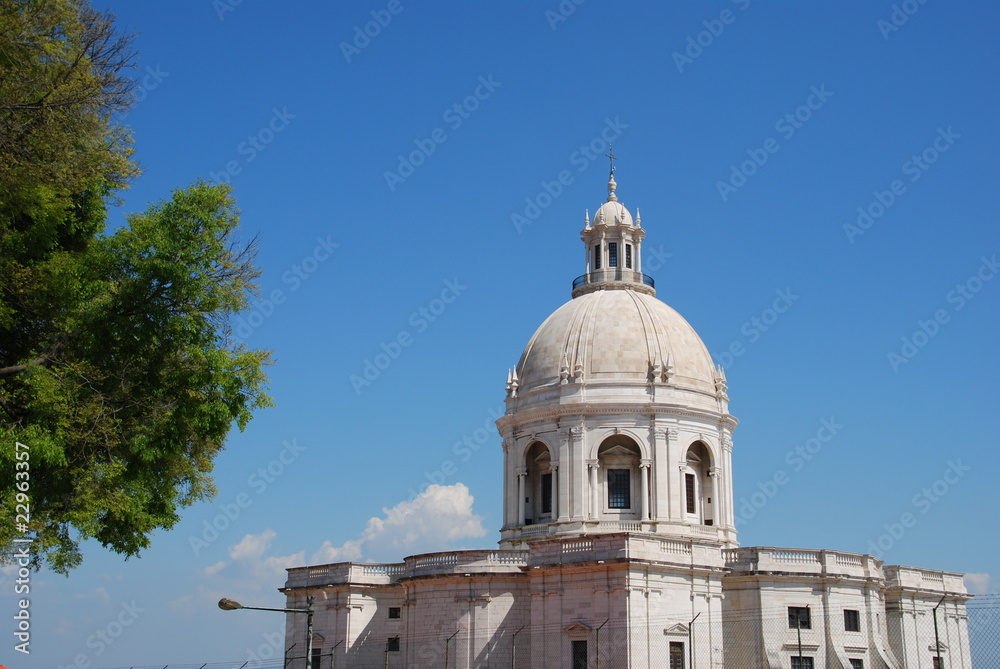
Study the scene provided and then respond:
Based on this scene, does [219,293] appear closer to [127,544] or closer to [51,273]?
[51,273]

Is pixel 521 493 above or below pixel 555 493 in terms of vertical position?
above

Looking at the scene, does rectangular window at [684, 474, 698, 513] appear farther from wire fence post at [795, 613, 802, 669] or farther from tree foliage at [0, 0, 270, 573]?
tree foliage at [0, 0, 270, 573]

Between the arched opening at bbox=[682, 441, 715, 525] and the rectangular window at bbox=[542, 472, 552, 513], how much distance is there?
257 inches

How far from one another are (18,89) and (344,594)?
112 ft

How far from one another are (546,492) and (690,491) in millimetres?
6954

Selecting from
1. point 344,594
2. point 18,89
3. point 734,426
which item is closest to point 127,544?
point 18,89

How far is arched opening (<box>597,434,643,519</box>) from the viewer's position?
5209cm

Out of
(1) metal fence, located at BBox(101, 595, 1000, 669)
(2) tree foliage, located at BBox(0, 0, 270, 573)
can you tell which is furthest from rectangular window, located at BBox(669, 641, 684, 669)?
(2) tree foliage, located at BBox(0, 0, 270, 573)

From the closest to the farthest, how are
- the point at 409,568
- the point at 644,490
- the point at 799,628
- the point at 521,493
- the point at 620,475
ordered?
the point at 799,628, the point at 409,568, the point at 644,490, the point at 620,475, the point at 521,493

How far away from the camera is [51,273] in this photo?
24469 millimetres

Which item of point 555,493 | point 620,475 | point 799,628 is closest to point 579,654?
point 799,628

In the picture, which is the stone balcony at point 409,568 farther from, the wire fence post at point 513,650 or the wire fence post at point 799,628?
the wire fence post at point 799,628

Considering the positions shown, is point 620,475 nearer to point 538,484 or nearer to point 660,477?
point 660,477

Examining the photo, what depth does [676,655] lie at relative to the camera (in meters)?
43.1
